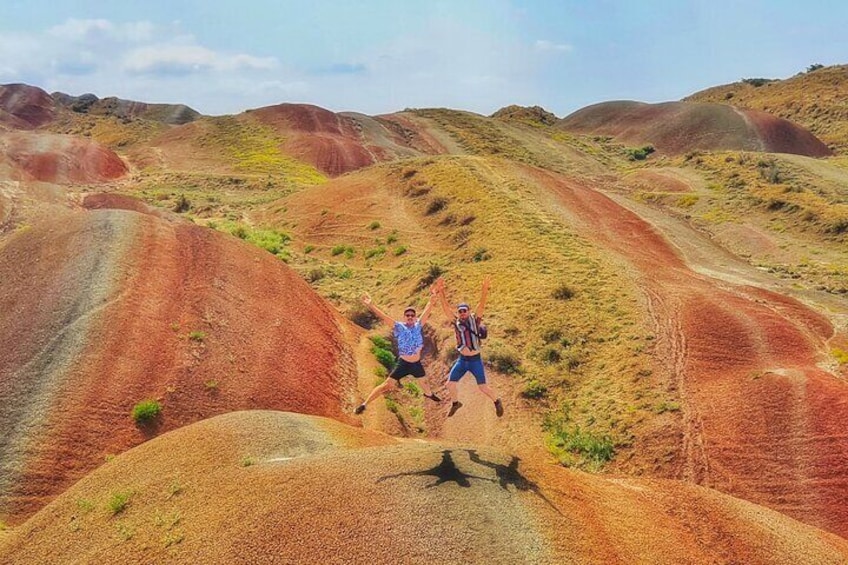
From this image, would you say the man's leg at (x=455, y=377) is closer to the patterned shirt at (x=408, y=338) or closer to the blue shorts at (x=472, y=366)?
the blue shorts at (x=472, y=366)

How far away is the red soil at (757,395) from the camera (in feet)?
50.8

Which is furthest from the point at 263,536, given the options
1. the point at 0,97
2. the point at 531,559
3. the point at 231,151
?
the point at 0,97

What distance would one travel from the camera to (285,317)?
23.2m

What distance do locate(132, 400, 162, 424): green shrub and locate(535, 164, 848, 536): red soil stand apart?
44.2 ft

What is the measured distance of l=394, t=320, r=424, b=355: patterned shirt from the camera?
11977mm

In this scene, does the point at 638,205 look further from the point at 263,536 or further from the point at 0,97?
the point at 0,97

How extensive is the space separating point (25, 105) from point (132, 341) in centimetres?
12611

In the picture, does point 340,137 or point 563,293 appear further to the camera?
point 340,137

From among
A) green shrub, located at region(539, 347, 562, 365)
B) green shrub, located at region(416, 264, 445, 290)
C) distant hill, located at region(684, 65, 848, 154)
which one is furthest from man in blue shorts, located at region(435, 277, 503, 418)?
distant hill, located at region(684, 65, 848, 154)

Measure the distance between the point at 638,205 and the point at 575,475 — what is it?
41.4 meters

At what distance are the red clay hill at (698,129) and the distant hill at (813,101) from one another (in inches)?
199

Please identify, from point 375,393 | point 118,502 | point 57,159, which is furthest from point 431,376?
point 57,159

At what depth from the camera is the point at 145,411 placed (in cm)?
1625

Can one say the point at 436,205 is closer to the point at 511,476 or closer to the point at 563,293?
the point at 563,293
